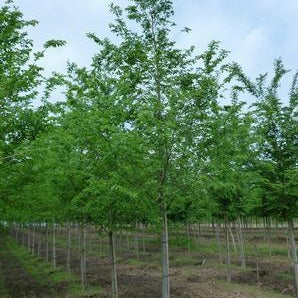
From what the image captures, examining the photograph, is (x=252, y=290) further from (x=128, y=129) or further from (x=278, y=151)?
(x=128, y=129)

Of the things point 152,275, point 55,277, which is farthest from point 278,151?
point 55,277

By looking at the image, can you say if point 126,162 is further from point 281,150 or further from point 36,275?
point 36,275

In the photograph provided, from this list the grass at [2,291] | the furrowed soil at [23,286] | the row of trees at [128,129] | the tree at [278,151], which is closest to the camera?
the row of trees at [128,129]

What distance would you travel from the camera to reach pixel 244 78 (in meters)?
14.4

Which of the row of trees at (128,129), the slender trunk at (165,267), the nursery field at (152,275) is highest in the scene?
the row of trees at (128,129)

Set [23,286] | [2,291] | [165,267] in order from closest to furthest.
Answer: [165,267] < [2,291] < [23,286]

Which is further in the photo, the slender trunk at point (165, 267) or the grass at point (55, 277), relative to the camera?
the grass at point (55, 277)

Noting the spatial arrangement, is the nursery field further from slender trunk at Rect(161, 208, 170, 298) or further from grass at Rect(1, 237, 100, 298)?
slender trunk at Rect(161, 208, 170, 298)

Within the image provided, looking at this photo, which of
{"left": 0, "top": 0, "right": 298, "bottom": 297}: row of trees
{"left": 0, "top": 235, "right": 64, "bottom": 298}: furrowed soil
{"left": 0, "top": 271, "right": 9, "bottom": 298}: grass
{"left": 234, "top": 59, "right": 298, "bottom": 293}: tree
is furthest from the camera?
{"left": 0, "top": 271, "right": 9, "bottom": 298}: grass

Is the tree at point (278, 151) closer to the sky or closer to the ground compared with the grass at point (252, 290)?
closer to the sky

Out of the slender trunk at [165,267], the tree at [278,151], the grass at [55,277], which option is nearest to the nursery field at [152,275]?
the grass at [55,277]

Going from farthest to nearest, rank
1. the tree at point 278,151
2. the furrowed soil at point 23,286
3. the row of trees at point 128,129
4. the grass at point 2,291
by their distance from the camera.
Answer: the grass at point 2,291 < the furrowed soil at point 23,286 < the tree at point 278,151 < the row of trees at point 128,129

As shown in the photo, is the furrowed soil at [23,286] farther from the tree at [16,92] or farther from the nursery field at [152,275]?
the tree at [16,92]

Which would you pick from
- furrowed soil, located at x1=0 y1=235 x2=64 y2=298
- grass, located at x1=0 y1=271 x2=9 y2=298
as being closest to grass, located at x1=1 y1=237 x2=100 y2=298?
furrowed soil, located at x1=0 y1=235 x2=64 y2=298
